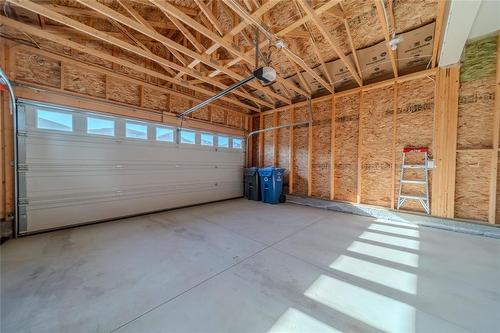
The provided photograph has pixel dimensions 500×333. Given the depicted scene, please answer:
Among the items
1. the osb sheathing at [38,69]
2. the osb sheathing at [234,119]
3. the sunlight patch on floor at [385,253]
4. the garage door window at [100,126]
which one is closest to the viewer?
the sunlight patch on floor at [385,253]

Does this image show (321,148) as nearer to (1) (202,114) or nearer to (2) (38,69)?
(1) (202,114)

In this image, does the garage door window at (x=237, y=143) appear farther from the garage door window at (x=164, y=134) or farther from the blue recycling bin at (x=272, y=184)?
the garage door window at (x=164, y=134)

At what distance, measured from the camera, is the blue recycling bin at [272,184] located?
556 cm

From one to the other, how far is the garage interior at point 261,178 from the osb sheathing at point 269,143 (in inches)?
33.6

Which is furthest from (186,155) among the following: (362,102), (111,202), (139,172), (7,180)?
(362,102)

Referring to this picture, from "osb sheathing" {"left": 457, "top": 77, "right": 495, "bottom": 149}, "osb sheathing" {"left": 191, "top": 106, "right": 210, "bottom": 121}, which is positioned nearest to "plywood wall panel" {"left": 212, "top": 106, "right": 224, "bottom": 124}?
"osb sheathing" {"left": 191, "top": 106, "right": 210, "bottom": 121}

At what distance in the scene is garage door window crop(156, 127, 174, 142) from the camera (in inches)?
182

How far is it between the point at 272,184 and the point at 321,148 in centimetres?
178

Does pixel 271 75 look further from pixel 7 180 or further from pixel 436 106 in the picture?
pixel 7 180

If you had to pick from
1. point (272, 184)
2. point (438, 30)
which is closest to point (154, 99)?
point (272, 184)

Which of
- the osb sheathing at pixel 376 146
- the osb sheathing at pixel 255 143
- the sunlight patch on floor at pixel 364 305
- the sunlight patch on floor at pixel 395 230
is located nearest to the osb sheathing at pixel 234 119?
the osb sheathing at pixel 255 143

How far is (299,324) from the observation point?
1.37 m

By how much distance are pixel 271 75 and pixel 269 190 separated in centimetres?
355

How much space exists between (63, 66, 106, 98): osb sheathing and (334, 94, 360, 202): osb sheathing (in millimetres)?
5655
